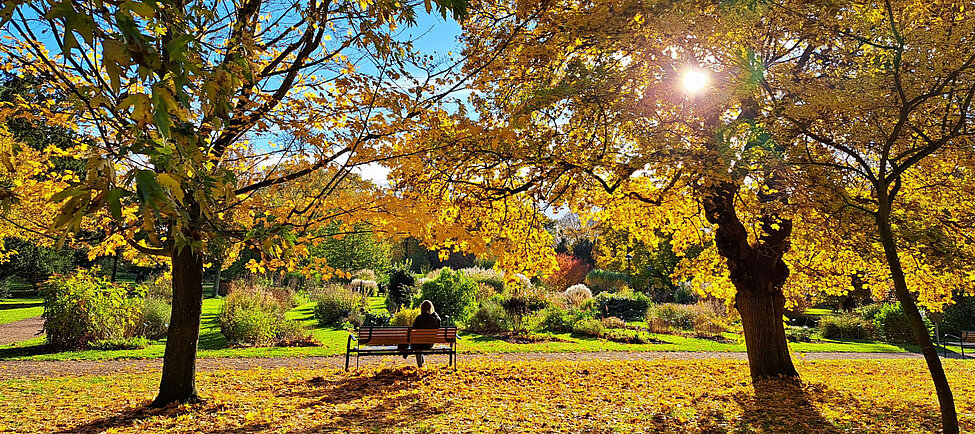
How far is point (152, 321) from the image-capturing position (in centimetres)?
1448

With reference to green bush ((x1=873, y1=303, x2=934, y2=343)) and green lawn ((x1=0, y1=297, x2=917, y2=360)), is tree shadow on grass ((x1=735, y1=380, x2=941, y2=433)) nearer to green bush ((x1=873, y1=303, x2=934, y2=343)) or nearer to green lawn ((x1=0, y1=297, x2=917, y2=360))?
green lawn ((x1=0, y1=297, x2=917, y2=360))

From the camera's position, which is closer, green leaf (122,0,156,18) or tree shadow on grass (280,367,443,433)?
green leaf (122,0,156,18)

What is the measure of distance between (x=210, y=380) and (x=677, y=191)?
8198 mm

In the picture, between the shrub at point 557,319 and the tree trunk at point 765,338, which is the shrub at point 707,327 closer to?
the shrub at point 557,319

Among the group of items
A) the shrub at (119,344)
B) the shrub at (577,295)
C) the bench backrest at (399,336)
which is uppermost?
the shrub at (577,295)

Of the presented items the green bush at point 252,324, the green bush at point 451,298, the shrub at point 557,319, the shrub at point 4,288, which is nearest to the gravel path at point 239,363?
the green bush at point 252,324

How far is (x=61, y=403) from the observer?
22.1 ft

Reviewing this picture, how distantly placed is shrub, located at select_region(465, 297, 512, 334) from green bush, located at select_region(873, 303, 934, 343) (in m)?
14.8

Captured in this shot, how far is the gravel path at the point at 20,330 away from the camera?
46.0 feet

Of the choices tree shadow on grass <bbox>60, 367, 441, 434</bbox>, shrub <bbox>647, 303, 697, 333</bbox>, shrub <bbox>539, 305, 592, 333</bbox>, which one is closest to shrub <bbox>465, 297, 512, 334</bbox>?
shrub <bbox>539, 305, 592, 333</bbox>

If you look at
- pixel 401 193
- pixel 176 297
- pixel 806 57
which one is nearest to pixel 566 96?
pixel 401 193

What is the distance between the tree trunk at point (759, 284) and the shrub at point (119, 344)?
541 inches

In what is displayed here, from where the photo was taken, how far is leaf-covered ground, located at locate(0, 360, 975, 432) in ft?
18.6

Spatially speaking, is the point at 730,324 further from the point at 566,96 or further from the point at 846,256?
the point at 566,96
